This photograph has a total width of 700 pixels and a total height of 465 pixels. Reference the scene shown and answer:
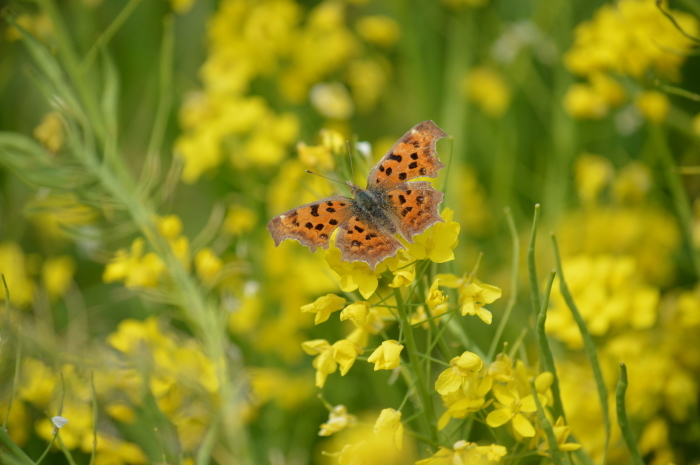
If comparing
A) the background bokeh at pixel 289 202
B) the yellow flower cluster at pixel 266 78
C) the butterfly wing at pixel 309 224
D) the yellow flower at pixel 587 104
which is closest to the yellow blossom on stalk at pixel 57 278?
the background bokeh at pixel 289 202

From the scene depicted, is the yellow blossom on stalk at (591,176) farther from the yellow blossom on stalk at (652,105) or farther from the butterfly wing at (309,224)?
the butterfly wing at (309,224)

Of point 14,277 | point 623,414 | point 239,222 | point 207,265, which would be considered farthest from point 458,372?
point 14,277

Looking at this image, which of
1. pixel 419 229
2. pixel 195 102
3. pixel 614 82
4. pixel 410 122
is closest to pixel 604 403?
pixel 419 229

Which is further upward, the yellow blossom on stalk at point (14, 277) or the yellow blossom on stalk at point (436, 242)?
the yellow blossom on stalk at point (436, 242)

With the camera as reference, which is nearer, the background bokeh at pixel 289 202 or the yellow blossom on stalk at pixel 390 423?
the yellow blossom on stalk at pixel 390 423

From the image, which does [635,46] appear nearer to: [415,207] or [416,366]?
[415,207]

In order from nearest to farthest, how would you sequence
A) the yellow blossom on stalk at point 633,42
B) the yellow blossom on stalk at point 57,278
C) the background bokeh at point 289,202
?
1. the background bokeh at point 289,202
2. the yellow blossom on stalk at point 633,42
3. the yellow blossom on stalk at point 57,278
